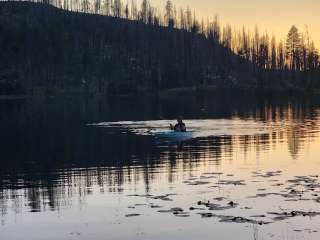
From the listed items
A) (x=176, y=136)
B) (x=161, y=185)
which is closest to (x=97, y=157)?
(x=161, y=185)

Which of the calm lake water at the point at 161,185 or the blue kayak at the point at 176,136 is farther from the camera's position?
the blue kayak at the point at 176,136

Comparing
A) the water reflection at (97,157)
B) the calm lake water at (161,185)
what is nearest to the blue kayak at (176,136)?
the calm lake water at (161,185)

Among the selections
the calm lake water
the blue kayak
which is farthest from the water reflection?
the blue kayak

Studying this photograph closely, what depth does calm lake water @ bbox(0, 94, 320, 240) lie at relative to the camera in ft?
76.0

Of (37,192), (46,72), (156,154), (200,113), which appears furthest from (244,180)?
(46,72)

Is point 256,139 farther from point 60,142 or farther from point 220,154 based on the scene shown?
point 60,142

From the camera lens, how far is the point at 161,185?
3225 centimetres

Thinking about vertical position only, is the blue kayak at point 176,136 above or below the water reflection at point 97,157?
above

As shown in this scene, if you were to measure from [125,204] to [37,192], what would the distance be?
6.08 metres

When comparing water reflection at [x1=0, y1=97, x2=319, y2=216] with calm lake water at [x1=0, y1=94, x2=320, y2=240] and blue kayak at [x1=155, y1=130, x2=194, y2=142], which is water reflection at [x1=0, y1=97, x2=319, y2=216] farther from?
blue kayak at [x1=155, y1=130, x2=194, y2=142]

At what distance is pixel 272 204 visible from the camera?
2622 cm

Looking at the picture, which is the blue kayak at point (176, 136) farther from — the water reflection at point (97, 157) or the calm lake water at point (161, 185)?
the water reflection at point (97, 157)

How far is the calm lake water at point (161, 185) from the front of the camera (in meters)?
23.2

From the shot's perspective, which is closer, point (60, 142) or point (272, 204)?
point (272, 204)
